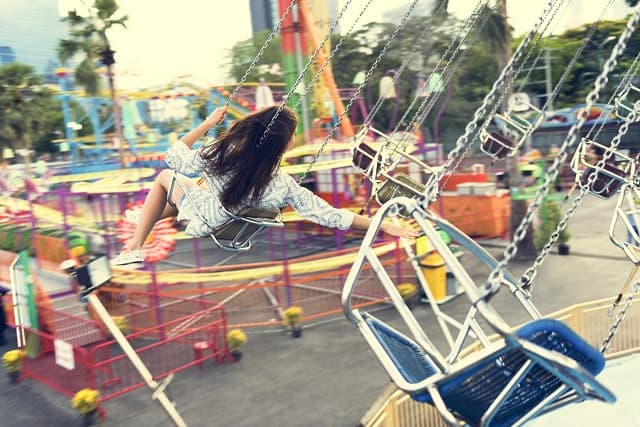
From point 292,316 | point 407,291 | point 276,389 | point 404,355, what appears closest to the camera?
point 404,355

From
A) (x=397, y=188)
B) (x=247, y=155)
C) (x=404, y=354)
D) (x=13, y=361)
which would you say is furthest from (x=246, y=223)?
(x=13, y=361)

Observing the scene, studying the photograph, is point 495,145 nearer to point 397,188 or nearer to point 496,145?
point 496,145

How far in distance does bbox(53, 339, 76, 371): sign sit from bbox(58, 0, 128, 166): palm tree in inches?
545

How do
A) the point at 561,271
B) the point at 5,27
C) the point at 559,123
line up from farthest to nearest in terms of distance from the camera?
1. the point at 5,27
2. the point at 559,123
3. the point at 561,271

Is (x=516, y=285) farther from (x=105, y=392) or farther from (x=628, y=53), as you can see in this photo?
(x=628, y=53)

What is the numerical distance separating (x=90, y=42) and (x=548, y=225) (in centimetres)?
1423

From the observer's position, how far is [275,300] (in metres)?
11.1

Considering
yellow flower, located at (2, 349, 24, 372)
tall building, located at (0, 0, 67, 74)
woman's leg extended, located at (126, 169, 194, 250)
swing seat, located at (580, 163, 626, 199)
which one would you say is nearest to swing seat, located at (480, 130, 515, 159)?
swing seat, located at (580, 163, 626, 199)

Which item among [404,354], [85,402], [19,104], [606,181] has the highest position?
[19,104]

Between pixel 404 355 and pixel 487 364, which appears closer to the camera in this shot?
pixel 487 364

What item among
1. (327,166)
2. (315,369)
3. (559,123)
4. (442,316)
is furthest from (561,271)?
(559,123)

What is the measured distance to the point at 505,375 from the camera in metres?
2.56

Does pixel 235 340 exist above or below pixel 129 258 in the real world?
below

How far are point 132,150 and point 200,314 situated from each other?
15.8m
